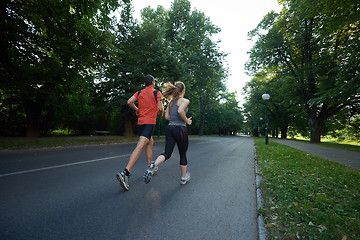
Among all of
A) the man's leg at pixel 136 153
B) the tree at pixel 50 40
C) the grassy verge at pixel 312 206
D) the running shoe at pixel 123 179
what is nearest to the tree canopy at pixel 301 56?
the grassy verge at pixel 312 206

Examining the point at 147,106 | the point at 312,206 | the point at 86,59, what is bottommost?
the point at 312,206

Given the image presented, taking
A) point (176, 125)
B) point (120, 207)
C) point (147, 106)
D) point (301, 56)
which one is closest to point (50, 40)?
point (147, 106)

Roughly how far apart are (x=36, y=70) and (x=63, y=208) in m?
10.7

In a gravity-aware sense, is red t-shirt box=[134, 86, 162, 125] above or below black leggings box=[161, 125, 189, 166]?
above

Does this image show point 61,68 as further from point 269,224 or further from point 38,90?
point 269,224

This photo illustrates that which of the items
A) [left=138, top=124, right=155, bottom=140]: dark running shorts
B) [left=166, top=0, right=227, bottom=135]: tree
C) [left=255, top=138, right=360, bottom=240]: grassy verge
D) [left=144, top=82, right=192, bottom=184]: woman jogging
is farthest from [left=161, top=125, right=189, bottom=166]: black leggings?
[left=166, top=0, right=227, bottom=135]: tree

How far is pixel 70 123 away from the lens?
733 inches

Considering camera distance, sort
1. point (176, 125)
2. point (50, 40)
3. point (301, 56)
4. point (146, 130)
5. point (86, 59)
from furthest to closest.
→ 1. point (301, 56)
2. point (86, 59)
3. point (50, 40)
4. point (146, 130)
5. point (176, 125)

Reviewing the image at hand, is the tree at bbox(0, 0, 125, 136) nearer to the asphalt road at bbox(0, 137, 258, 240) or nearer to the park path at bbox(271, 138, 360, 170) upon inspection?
the asphalt road at bbox(0, 137, 258, 240)

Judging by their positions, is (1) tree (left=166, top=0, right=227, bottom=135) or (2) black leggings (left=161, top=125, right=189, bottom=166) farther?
(1) tree (left=166, top=0, right=227, bottom=135)

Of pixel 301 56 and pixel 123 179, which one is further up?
pixel 301 56

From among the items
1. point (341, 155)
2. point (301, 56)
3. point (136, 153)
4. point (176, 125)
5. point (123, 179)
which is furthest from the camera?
point (301, 56)

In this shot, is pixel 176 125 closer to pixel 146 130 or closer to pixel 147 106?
pixel 146 130

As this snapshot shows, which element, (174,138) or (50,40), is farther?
(50,40)
